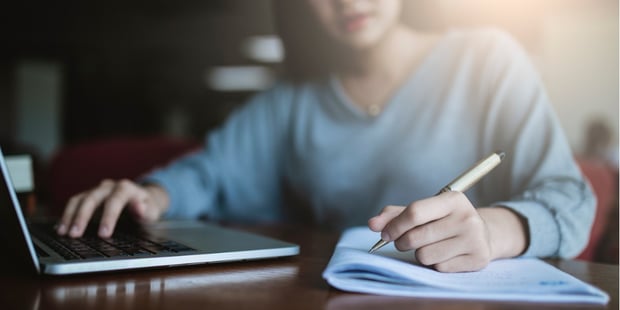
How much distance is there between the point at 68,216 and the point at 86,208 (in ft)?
0.09

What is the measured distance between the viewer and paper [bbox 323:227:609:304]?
17.7 inches

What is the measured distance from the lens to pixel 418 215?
1.59ft

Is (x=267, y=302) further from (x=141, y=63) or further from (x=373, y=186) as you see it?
(x=141, y=63)

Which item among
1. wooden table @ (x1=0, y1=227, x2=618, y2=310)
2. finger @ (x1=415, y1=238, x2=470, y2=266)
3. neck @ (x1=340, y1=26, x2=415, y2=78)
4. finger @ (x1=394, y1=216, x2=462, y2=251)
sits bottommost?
wooden table @ (x1=0, y1=227, x2=618, y2=310)

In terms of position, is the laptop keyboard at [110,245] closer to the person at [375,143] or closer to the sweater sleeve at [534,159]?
the person at [375,143]

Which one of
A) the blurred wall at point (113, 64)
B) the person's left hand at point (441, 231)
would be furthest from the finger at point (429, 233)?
the blurred wall at point (113, 64)

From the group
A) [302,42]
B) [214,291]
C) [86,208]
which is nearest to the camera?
[214,291]

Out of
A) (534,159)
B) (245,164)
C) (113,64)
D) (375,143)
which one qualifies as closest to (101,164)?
(245,164)

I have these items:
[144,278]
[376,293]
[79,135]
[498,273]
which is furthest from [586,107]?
[79,135]

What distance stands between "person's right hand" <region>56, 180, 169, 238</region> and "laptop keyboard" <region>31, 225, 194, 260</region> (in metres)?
0.01

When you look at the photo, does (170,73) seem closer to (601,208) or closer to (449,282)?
(601,208)

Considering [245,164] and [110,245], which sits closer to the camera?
[110,245]

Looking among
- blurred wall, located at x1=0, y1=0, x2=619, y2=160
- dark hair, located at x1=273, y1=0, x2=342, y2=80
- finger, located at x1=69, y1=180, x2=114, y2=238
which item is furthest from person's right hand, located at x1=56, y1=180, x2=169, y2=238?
blurred wall, located at x1=0, y1=0, x2=619, y2=160

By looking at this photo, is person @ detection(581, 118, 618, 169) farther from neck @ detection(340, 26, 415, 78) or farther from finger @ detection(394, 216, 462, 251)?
finger @ detection(394, 216, 462, 251)
